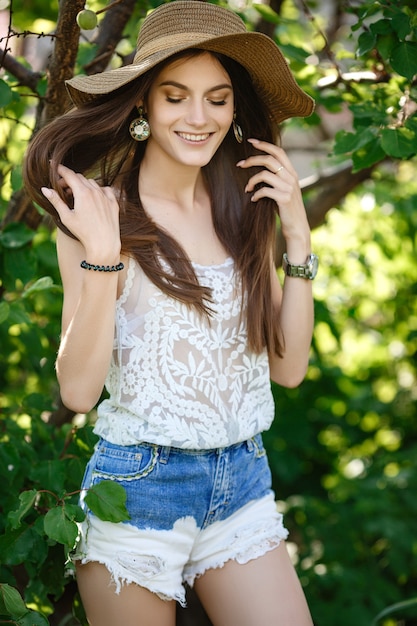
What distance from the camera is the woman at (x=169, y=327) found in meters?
1.94

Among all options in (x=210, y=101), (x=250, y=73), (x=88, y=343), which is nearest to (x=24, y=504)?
(x=88, y=343)

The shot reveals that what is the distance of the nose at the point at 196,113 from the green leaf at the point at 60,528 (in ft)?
3.03

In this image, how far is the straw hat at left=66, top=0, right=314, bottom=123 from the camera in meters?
1.98

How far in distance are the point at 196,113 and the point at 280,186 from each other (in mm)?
335

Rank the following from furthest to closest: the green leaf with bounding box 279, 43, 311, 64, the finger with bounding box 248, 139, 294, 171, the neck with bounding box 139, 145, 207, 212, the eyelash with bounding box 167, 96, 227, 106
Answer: the green leaf with bounding box 279, 43, 311, 64 → the finger with bounding box 248, 139, 294, 171 → the neck with bounding box 139, 145, 207, 212 → the eyelash with bounding box 167, 96, 227, 106

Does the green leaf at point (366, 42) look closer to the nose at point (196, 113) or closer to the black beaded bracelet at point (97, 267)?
the nose at point (196, 113)

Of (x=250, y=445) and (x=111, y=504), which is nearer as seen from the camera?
(x=111, y=504)

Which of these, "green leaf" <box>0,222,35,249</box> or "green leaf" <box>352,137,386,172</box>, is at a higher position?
"green leaf" <box>352,137,386,172</box>

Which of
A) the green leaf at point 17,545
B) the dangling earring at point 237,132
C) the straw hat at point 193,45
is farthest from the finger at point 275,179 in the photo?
the green leaf at point 17,545

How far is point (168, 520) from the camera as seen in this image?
1976mm

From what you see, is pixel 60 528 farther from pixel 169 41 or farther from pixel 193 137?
pixel 169 41

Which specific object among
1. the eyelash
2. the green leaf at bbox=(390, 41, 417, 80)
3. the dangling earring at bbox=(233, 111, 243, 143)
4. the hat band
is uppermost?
the hat band

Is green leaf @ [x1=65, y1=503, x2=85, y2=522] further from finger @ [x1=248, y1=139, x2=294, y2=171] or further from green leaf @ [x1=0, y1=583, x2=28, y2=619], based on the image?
finger @ [x1=248, y1=139, x2=294, y2=171]

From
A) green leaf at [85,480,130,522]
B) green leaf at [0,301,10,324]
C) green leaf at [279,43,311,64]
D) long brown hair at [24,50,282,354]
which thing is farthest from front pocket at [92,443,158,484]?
green leaf at [279,43,311,64]
